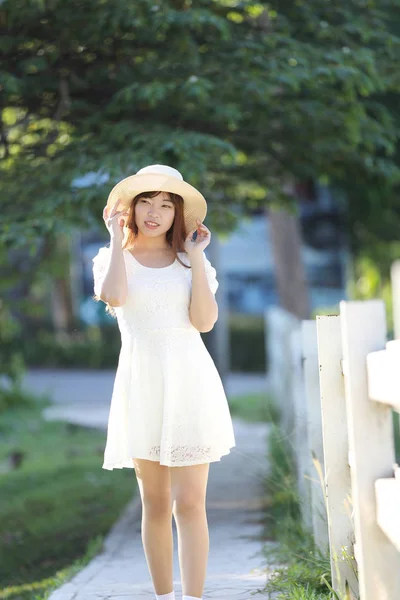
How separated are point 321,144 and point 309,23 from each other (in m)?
0.87

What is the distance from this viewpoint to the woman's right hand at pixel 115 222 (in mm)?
3871

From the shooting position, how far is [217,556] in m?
5.54

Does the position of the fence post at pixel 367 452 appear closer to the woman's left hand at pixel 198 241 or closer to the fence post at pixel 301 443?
the woman's left hand at pixel 198 241

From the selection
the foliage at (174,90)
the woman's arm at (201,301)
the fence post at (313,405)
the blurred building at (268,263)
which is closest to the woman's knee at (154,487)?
the woman's arm at (201,301)

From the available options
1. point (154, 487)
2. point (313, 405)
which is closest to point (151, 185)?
point (154, 487)

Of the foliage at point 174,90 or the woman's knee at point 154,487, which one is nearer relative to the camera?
the woman's knee at point 154,487

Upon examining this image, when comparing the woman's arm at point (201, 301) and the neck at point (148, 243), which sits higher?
the neck at point (148, 243)

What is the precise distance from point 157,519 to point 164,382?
0.53 m

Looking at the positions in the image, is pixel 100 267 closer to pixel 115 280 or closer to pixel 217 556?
pixel 115 280

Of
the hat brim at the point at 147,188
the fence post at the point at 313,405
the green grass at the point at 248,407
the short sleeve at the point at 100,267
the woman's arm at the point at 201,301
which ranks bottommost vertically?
the green grass at the point at 248,407

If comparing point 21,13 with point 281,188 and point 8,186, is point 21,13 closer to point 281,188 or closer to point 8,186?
point 8,186

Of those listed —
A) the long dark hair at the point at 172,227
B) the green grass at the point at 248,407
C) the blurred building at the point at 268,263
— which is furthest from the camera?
the blurred building at the point at 268,263

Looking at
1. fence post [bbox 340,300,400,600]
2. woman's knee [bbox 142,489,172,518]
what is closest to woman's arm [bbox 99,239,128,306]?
woman's knee [bbox 142,489,172,518]

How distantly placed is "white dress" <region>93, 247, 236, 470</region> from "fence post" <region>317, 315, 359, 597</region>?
0.39 meters
